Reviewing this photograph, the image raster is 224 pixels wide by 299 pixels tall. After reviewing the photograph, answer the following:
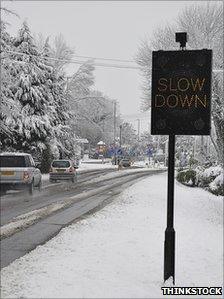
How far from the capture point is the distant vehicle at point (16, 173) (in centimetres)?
465

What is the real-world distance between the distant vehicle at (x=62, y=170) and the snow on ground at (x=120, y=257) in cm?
151

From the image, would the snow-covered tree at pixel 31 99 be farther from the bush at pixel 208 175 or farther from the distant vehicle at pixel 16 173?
the bush at pixel 208 175

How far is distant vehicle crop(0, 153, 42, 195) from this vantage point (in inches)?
183

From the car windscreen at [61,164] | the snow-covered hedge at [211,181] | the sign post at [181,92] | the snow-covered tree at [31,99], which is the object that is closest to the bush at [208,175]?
the snow-covered hedge at [211,181]

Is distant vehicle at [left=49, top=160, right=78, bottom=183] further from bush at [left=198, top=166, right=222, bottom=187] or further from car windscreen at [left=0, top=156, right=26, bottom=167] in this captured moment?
bush at [left=198, top=166, right=222, bottom=187]

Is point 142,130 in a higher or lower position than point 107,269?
higher

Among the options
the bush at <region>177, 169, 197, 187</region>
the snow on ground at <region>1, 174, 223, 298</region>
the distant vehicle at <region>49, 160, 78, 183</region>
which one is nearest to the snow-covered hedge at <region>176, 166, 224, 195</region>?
the bush at <region>177, 169, 197, 187</region>

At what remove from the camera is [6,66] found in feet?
17.6

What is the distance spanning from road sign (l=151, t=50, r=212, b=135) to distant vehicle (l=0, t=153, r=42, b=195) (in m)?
2.44

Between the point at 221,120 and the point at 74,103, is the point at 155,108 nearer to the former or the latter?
the point at 74,103

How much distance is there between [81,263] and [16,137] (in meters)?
3.98

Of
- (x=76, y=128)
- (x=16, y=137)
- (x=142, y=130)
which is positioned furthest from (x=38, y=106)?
(x=142, y=130)

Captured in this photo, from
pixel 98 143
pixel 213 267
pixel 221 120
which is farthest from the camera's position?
pixel 221 120

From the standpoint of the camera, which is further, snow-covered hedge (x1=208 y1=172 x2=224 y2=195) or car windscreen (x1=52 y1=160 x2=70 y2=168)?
snow-covered hedge (x1=208 y1=172 x2=224 y2=195)
